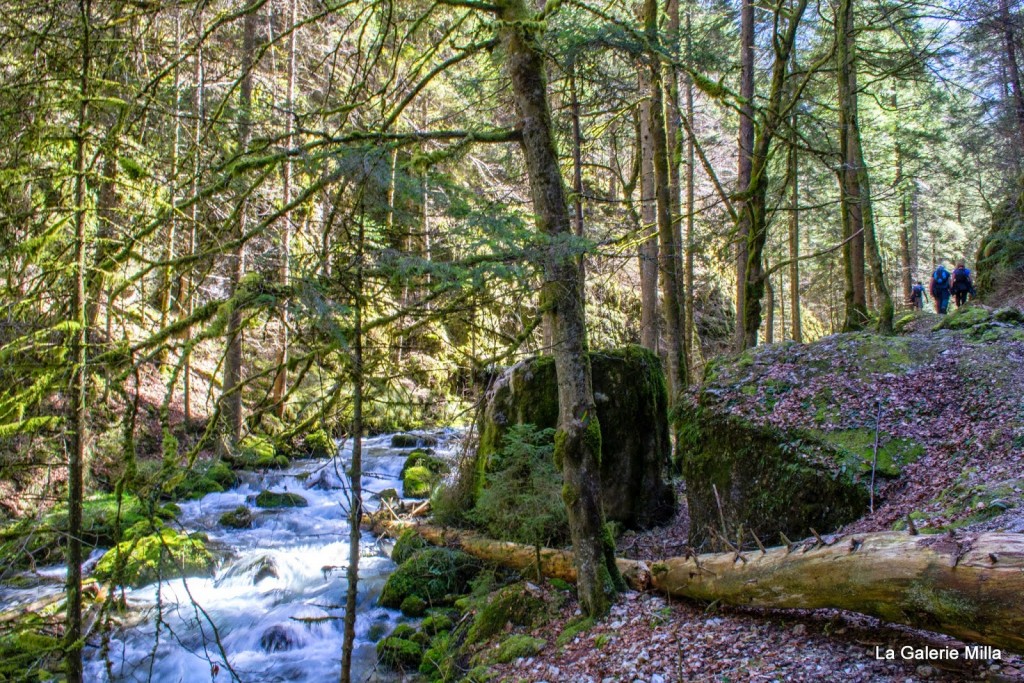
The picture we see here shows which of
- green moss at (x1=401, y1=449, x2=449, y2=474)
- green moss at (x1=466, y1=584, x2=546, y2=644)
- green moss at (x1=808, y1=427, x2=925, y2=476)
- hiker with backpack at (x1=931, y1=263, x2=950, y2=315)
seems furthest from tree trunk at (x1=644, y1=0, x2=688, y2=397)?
hiker with backpack at (x1=931, y1=263, x2=950, y2=315)

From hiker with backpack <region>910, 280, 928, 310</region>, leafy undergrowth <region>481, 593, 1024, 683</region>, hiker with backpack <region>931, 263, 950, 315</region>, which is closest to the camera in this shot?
leafy undergrowth <region>481, 593, 1024, 683</region>

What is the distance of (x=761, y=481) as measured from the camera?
6.66 meters

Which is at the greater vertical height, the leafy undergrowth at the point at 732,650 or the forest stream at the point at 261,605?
the leafy undergrowth at the point at 732,650

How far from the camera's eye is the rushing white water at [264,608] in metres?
6.91

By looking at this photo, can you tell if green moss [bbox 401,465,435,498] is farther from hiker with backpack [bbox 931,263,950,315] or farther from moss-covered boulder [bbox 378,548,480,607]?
hiker with backpack [bbox 931,263,950,315]

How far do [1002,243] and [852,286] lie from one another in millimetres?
11474

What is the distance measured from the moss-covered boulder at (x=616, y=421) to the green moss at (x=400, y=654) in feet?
8.66

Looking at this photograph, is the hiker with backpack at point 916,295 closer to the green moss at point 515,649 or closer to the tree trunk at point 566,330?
the tree trunk at point 566,330

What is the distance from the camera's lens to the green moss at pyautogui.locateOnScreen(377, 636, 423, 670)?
647cm

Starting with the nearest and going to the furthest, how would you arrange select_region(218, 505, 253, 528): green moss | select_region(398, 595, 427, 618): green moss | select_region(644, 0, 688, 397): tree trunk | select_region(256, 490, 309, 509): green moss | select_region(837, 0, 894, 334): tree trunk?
select_region(398, 595, 427, 618): green moss
select_region(837, 0, 894, 334): tree trunk
select_region(644, 0, 688, 397): tree trunk
select_region(218, 505, 253, 528): green moss
select_region(256, 490, 309, 509): green moss

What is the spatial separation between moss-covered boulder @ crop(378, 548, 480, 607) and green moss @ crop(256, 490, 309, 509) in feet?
Answer: 15.4

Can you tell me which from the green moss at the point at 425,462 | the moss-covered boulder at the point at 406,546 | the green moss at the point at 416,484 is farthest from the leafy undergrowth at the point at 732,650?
the green moss at the point at 416,484

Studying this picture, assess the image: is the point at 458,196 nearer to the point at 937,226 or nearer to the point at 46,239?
the point at 46,239

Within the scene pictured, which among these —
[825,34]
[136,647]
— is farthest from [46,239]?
[825,34]
